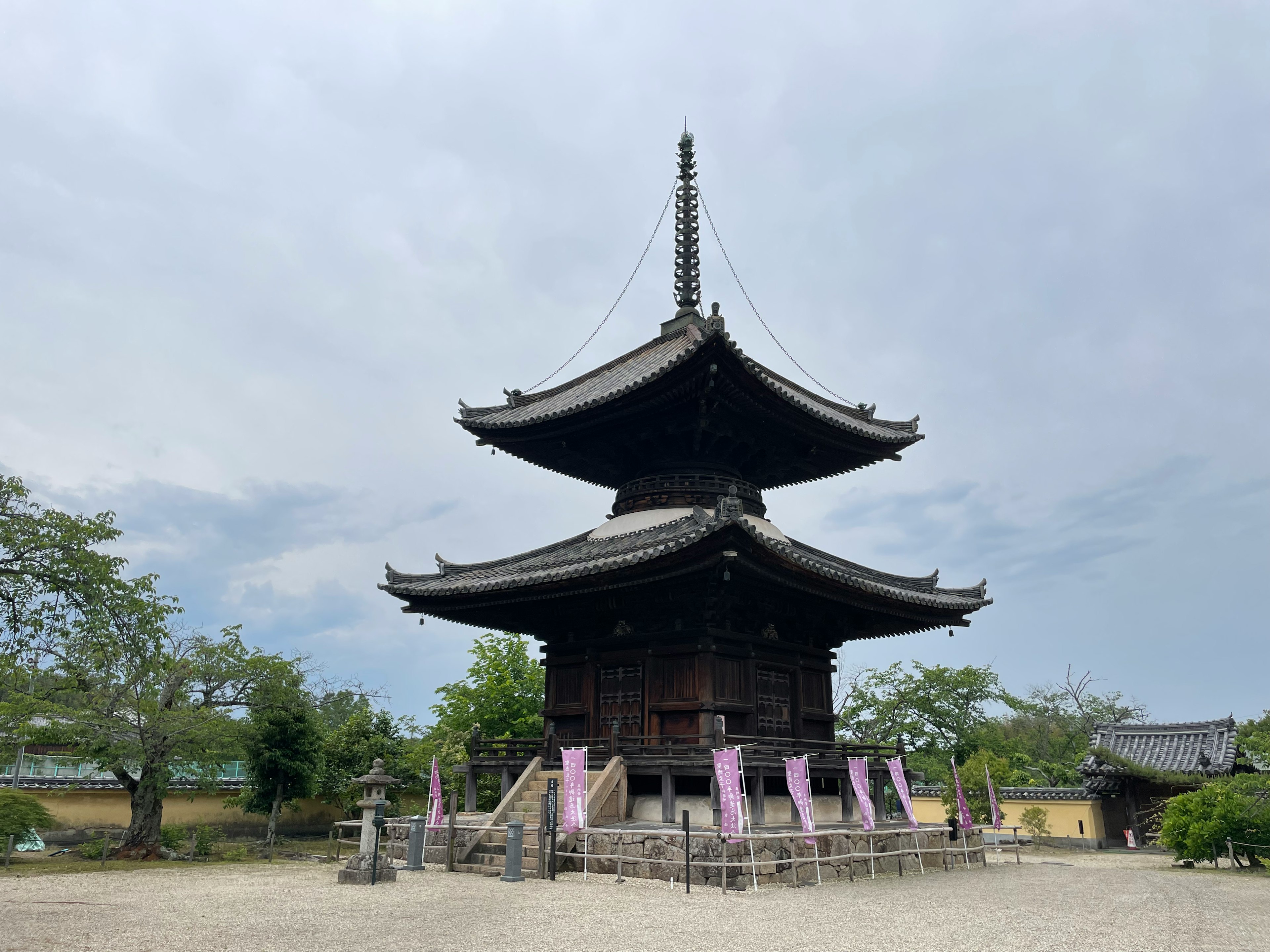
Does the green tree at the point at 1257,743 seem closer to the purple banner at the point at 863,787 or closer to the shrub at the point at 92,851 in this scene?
the purple banner at the point at 863,787

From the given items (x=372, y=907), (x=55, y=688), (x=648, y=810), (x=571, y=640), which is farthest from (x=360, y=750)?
(x=372, y=907)

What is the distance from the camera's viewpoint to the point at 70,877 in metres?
17.8

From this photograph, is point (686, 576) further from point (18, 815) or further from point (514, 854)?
point (18, 815)

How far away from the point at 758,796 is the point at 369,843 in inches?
281

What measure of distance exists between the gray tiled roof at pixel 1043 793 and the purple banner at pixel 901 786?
18.7 m

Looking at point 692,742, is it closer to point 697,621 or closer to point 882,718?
point 697,621

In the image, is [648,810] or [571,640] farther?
[571,640]

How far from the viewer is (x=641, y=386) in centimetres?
1927

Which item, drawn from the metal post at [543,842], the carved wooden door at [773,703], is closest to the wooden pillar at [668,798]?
the metal post at [543,842]

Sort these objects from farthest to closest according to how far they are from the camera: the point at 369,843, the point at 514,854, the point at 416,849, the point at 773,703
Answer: the point at 773,703, the point at 416,849, the point at 369,843, the point at 514,854

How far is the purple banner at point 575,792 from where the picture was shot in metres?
16.2

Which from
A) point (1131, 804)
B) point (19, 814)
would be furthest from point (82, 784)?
point (1131, 804)

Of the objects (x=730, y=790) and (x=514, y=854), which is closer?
(x=730, y=790)

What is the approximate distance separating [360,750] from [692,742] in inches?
748
